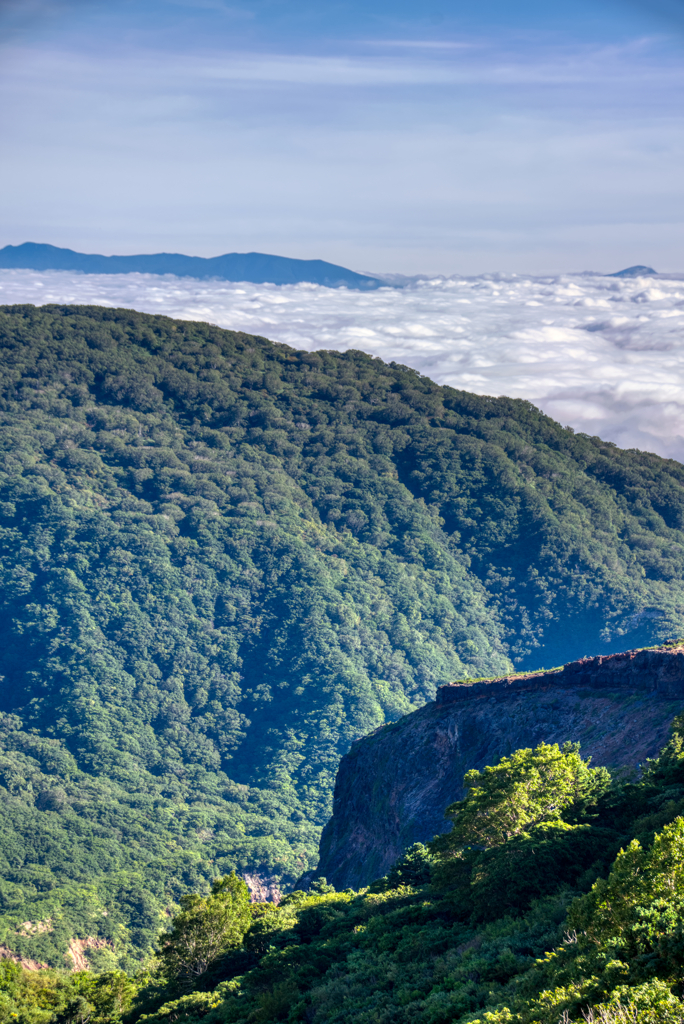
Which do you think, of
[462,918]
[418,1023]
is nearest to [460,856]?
[462,918]

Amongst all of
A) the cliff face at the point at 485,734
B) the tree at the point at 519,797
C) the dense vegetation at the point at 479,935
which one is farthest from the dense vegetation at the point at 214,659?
the tree at the point at 519,797

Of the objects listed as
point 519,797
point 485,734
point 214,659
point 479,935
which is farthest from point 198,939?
point 214,659

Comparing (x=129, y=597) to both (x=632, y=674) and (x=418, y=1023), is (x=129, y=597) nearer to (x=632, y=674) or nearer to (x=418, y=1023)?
(x=632, y=674)

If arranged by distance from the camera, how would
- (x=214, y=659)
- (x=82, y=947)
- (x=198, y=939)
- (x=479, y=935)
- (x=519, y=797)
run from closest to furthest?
(x=479, y=935) → (x=519, y=797) → (x=198, y=939) → (x=82, y=947) → (x=214, y=659)

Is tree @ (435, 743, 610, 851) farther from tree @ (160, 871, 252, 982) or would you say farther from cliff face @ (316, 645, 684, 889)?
cliff face @ (316, 645, 684, 889)

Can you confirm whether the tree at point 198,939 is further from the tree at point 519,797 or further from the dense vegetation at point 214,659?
the dense vegetation at point 214,659

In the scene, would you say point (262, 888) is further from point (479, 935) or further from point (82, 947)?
point (479, 935)

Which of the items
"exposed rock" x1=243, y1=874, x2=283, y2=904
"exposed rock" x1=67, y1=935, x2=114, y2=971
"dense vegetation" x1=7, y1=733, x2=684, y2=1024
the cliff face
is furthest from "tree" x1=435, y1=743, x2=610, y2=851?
"exposed rock" x1=243, y1=874, x2=283, y2=904
